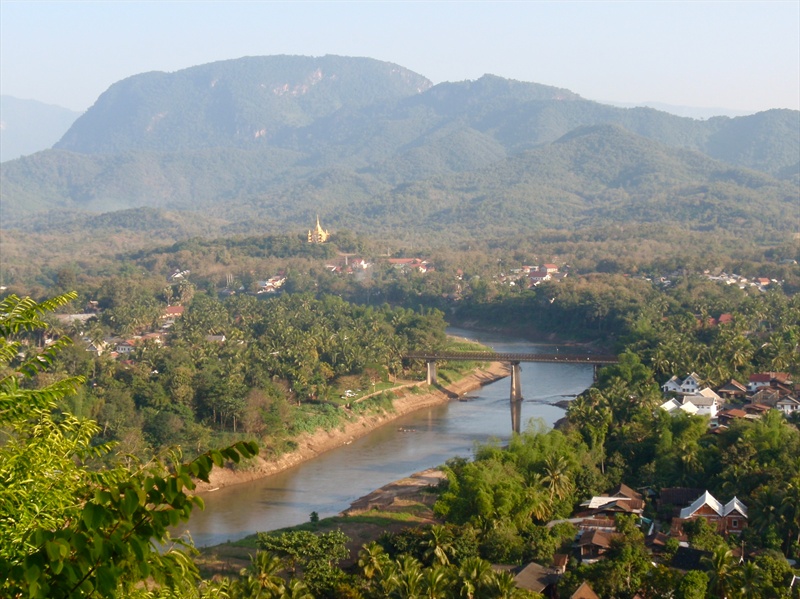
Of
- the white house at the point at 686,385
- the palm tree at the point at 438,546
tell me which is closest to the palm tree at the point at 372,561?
the palm tree at the point at 438,546

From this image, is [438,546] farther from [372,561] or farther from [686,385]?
[686,385]

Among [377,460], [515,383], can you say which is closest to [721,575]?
[377,460]

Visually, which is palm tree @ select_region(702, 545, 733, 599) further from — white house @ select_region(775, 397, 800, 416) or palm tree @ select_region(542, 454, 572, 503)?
white house @ select_region(775, 397, 800, 416)

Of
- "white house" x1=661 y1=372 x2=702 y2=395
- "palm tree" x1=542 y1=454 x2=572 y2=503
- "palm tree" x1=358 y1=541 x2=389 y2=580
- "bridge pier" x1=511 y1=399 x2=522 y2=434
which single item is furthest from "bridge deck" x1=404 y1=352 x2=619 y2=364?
"palm tree" x1=358 y1=541 x2=389 y2=580

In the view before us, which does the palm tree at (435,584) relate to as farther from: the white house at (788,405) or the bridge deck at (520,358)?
the bridge deck at (520,358)

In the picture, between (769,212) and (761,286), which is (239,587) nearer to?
(761,286)

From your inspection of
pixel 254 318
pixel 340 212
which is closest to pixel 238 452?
pixel 254 318

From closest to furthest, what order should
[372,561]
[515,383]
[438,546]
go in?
1. [372,561]
2. [438,546]
3. [515,383]
